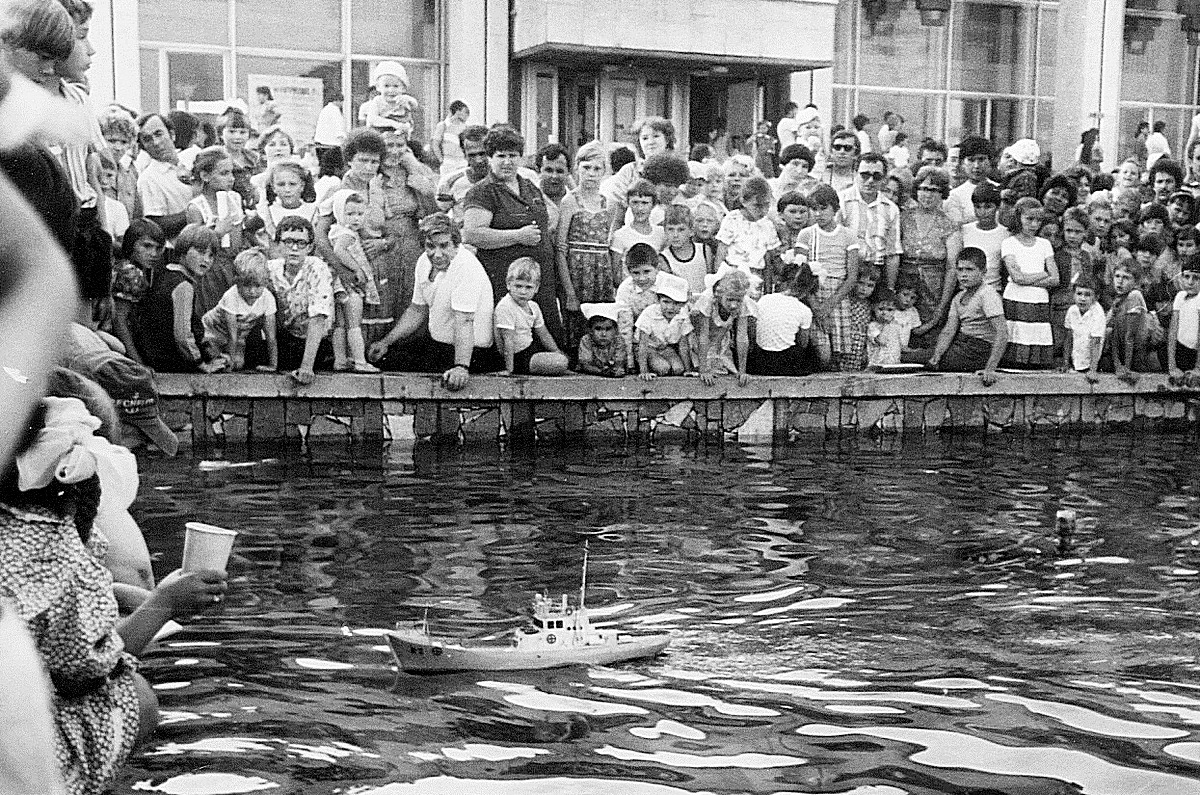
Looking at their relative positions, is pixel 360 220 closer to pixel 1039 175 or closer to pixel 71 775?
pixel 1039 175

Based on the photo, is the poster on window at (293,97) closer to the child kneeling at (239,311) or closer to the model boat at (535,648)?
the child kneeling at (239,311)

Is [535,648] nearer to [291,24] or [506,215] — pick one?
[506,215]

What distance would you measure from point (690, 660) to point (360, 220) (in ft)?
22.5

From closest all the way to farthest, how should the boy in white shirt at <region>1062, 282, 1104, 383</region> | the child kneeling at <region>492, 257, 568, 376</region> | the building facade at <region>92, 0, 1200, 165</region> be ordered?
the child kneeling at <region>492, 257, 568, 376</region>
the boy in white shirt at <region>1062, 282, 1104, 383</region>
the building facade at <region>92, 0, 1200, 165</region>

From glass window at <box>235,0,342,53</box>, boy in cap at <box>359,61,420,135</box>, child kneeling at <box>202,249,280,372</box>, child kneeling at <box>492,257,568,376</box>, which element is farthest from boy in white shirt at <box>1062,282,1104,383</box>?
glass window at <box>235,0,342,53</box>

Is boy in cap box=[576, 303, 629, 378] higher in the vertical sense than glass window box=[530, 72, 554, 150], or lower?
lower

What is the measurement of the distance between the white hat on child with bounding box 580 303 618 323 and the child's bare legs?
165 cm

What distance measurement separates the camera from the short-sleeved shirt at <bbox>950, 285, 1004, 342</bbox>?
14.8m

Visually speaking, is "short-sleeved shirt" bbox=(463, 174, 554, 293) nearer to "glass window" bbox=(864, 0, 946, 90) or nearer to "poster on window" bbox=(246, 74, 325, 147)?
"poster on window" bbox=(246, 74, 325, 147)

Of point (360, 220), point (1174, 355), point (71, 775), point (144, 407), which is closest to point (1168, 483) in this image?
point (1174, 355)

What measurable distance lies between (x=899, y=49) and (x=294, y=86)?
9.62 m

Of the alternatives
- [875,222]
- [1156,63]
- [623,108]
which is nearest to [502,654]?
[875,222]

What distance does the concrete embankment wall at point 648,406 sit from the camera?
12.6 m

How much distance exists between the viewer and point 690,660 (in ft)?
22.2
